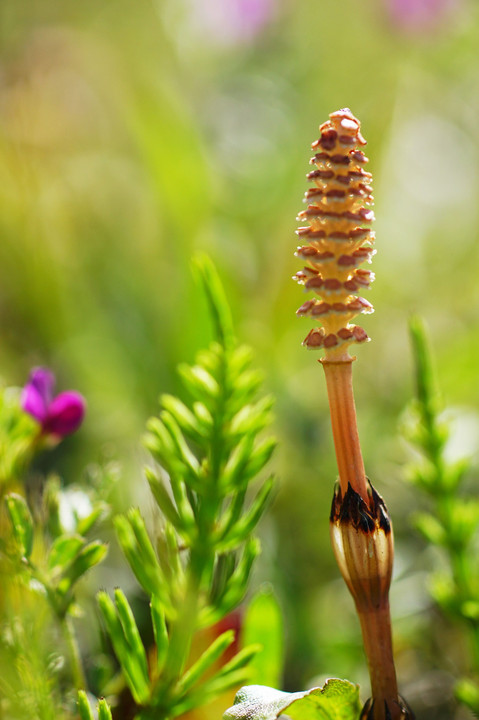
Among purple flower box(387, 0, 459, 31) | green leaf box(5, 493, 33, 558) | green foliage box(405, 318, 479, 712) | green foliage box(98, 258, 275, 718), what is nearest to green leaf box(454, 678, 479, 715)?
green foliage box(405, 318, 479, 712)

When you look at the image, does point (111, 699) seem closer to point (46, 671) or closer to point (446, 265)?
point (46, 671)

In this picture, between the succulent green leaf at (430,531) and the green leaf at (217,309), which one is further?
the succulent green leaf at (430,531)

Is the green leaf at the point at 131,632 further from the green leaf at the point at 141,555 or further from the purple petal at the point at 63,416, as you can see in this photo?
the purple petal at the point at 63,416

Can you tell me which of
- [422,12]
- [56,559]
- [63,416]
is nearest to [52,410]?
[63,416]

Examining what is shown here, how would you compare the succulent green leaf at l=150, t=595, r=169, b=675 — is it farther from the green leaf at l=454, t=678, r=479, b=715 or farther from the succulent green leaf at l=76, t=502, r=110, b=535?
the green leaf at l=454, t=678, r=479, b=715

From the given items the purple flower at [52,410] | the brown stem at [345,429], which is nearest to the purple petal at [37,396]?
the purple flower at [52,410]

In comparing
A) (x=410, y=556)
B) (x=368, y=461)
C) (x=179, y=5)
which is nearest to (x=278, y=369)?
(x=368, y=461)

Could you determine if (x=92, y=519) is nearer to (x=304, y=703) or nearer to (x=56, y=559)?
(x=56, y=559)
